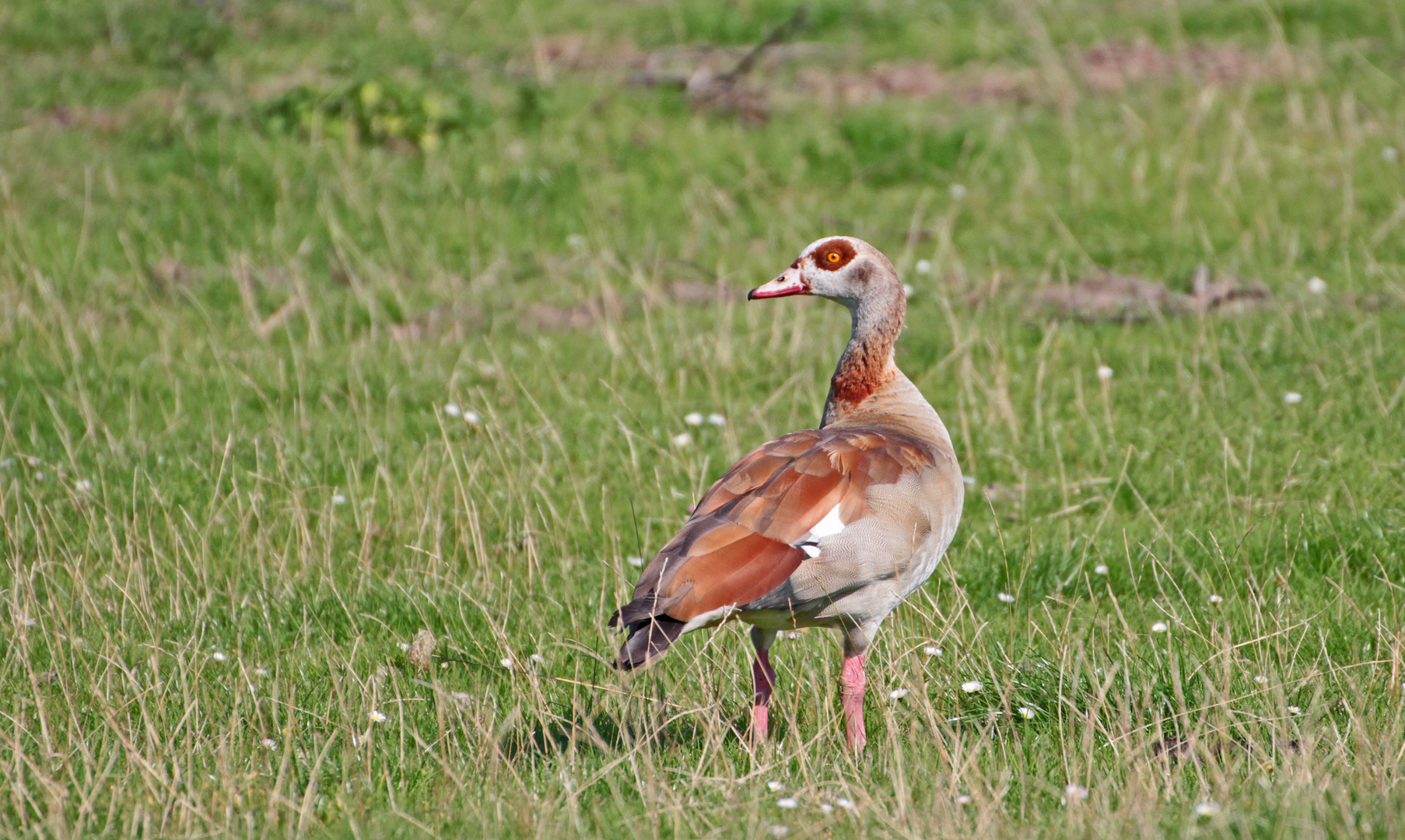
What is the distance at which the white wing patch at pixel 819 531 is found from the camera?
13.7 feet

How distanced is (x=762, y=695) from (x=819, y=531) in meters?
0.57

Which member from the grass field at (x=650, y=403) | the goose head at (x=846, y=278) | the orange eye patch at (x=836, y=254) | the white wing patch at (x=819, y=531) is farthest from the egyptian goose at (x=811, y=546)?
the orange eye patch at (x=836, y=254)

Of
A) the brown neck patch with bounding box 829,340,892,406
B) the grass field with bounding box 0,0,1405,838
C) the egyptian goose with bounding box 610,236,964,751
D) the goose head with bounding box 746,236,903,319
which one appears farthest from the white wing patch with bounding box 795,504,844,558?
the goose head with bounding box 746,236,903,319

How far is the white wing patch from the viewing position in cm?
418

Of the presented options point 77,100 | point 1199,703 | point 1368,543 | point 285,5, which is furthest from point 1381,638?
point 285,5

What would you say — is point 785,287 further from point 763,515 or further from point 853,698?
point 853,698

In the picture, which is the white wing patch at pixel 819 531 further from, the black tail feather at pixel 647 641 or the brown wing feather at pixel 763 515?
the black tail feather at pixel 647 641

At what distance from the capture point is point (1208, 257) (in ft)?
29.3

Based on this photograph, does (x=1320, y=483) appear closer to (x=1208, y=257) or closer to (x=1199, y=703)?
(x=1199, y=703)

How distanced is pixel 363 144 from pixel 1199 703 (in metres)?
8.37

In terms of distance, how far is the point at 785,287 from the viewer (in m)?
5.28

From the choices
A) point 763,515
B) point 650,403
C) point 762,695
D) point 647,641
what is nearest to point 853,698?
point 762,695

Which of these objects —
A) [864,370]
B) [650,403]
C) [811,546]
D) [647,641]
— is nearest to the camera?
[647,641]

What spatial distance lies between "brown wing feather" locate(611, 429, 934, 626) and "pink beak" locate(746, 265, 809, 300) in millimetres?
736
